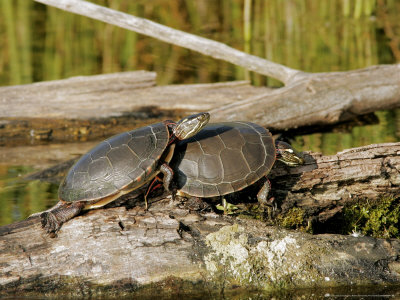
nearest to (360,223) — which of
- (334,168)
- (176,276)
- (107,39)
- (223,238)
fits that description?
(334,168)

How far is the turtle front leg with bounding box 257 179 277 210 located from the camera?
4.17 metres

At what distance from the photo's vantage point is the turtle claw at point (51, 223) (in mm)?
3760

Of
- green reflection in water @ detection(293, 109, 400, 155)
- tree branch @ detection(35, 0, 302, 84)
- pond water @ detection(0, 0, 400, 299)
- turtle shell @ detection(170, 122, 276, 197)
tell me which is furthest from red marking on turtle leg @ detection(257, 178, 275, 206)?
tree branch @ detection(35, 0, 302, 84)

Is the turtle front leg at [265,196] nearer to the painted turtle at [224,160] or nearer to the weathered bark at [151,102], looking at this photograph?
the painted turtle at [224,160]

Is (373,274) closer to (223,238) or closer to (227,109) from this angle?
(223,238)

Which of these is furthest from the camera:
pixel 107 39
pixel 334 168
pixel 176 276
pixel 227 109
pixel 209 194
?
pixel 107 39

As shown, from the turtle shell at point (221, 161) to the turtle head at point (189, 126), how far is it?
0.09m

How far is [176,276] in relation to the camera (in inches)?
142

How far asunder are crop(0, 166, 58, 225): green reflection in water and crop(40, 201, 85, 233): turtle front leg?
108cm

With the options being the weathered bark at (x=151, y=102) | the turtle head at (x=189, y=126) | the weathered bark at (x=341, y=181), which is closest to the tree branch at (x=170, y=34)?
the weathered bark at (x=151, y=102)

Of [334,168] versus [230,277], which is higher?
[334,168]

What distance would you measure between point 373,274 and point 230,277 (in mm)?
987

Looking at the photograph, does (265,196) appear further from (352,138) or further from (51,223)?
(352,138)

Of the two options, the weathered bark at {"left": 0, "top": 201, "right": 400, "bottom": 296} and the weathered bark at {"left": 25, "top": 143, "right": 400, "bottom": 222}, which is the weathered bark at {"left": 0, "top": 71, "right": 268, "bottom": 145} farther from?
the weathered bark at {"left": 0, "top": 201, "right": 400, "bottom": 296}
